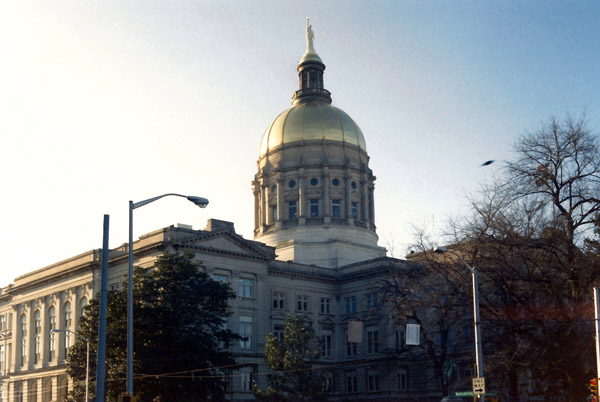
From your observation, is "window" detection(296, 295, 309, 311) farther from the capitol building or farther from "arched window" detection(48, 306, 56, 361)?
"arched window" detection(48, 306, 56, 361)

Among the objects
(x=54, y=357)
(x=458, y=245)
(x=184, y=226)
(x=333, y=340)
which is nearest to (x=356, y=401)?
(x=333, y=340)

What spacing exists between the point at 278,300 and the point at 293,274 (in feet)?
11.5

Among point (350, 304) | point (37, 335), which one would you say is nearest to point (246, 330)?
point (350, 304)

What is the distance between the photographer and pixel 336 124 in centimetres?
10688

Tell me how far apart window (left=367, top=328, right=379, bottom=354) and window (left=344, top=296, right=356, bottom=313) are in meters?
3.81

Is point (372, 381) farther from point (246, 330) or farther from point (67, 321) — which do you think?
point (67, 321)

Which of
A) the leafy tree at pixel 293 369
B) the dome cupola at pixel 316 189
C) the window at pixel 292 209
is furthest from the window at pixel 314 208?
the leafy tree at pixel 293 369

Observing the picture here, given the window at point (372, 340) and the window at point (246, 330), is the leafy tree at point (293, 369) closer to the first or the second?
the window at point (246, 330)

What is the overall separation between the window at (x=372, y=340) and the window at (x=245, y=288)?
15.0 m

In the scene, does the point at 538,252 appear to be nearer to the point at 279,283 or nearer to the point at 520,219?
the point at 520,219

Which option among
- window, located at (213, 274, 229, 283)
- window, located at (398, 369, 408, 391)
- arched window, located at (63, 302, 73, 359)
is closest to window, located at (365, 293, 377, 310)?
window, located at (398, 369, 408, 391)

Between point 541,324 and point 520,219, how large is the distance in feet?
17.3

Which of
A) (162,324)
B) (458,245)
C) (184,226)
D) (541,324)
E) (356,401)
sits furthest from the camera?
(356,401)

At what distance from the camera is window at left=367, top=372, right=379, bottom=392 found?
291ft
